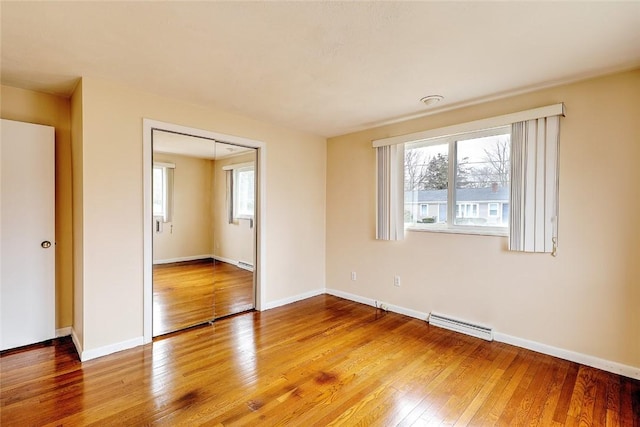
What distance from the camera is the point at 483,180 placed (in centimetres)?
317

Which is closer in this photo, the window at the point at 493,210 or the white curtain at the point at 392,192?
the window at the point at 493,210

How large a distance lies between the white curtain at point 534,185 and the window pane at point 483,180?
171 mm

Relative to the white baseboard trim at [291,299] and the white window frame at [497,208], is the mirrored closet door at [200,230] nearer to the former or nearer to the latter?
the white baseboard trim at [291,299]

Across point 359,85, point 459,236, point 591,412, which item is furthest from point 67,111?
point 591,412

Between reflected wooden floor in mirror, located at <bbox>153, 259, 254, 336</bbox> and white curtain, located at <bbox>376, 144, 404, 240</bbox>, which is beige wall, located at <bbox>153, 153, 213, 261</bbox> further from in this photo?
white curtain, located at <bbox>376, 144, 404, 240</bbox>

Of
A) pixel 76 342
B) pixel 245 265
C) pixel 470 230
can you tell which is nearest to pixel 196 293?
pixel 245 265

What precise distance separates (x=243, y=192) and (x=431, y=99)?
2373 mm

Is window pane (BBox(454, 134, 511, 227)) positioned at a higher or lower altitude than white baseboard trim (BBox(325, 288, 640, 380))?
higher

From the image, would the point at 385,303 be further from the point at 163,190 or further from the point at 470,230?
the point at 163,190

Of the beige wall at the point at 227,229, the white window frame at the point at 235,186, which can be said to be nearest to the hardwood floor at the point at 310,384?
the beige wall at the point at 227,229

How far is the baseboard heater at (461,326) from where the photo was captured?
3068 millimetres

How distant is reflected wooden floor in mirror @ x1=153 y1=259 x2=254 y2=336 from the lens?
324cm

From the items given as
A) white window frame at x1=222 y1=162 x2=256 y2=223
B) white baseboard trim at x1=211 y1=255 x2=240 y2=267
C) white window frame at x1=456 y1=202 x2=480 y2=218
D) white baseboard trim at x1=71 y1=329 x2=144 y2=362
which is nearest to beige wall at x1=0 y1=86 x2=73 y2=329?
white baseboard trim at x1=71 y1=329 x2=144 y2=362

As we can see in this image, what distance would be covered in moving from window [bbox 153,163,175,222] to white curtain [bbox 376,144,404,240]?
8.02ft
